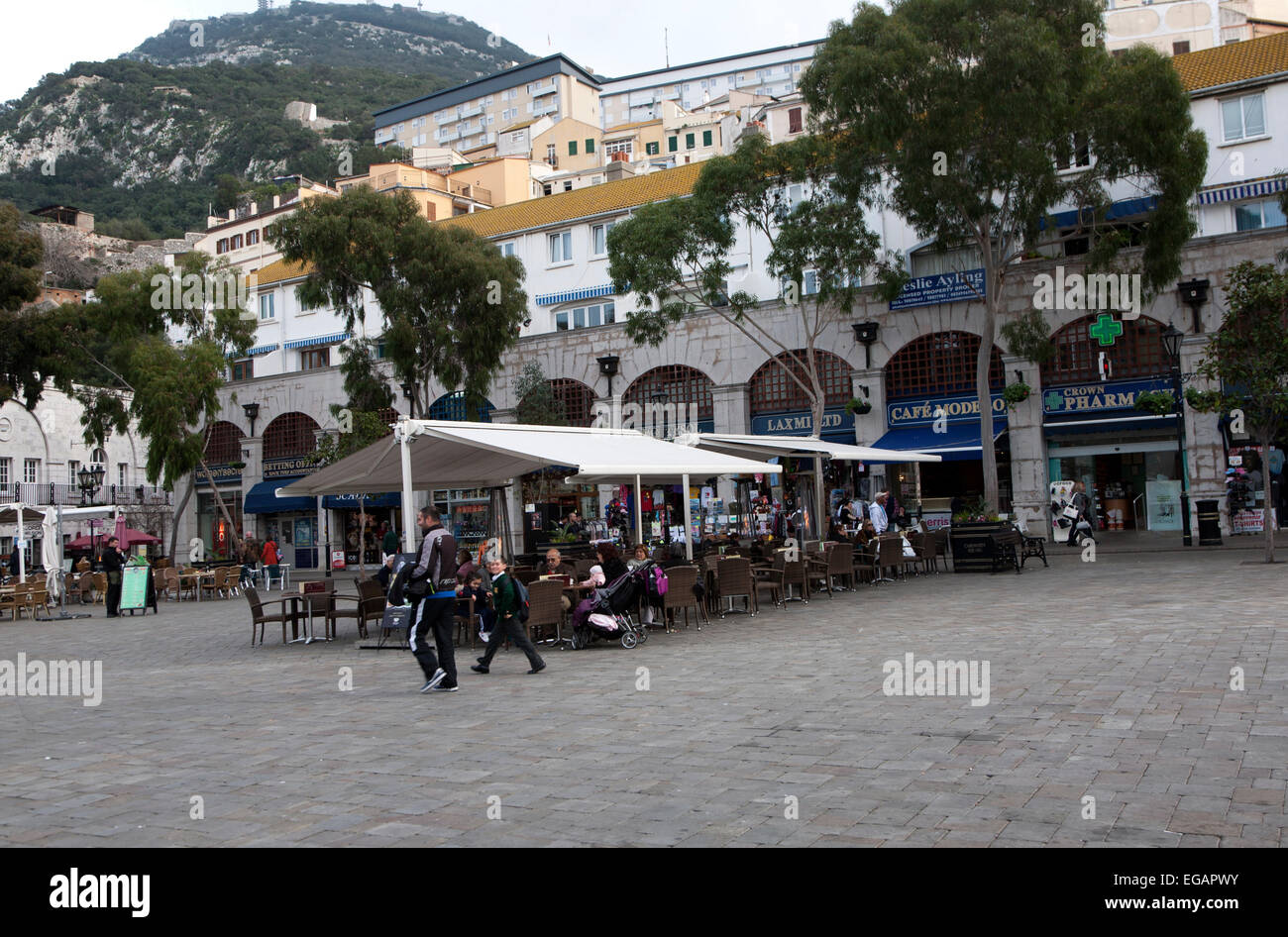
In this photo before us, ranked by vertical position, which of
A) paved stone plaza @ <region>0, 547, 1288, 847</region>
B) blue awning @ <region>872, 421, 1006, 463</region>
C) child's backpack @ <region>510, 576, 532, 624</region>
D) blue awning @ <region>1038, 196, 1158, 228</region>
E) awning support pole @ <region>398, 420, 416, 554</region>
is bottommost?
paved stone plaza @ <region>0, 547, 1288, 847</region>

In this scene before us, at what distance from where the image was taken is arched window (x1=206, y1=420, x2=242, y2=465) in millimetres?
45406

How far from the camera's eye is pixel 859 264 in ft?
88.1

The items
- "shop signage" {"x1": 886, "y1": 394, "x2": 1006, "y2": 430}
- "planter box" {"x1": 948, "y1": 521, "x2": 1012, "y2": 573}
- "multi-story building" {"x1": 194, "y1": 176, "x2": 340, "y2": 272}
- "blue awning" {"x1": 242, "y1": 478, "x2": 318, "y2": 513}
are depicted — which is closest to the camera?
"planter box" {"x1": 948, "y1": 521, "x2": 1012, "y2": 573}

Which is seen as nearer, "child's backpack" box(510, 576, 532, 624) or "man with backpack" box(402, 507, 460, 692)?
"man with backpack" box(402, 507, 460, 692)

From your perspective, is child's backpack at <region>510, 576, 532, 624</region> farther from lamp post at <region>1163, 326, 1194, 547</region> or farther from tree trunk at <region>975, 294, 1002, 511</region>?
lamp post at <region>1163, 326, 1194, 547</region>

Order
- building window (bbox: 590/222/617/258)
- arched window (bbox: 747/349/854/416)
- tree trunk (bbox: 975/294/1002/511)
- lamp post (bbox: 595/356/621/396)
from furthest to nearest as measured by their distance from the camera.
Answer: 1. building window (bbox: 590/222/617/258)
2. lamp post (bbox: 595/356/621/396)
3. arched window (bbox: 747/349/854/416)
4. tree trunk (bbox: 975/294/1002/511)

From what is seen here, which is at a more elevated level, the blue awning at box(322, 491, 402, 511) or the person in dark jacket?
the blue awning at box(322, 491, 402, 511)

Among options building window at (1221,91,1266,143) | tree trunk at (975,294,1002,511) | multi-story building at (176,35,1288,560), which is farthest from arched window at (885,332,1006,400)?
building window at (1221,91,1266,143)

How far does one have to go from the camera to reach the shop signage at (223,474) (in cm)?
4472

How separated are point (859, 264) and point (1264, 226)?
1067 centimetres

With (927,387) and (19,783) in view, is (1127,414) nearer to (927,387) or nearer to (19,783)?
(927,387)

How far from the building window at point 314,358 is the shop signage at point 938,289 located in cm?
2456

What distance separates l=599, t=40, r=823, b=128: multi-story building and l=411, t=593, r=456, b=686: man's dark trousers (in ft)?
323
